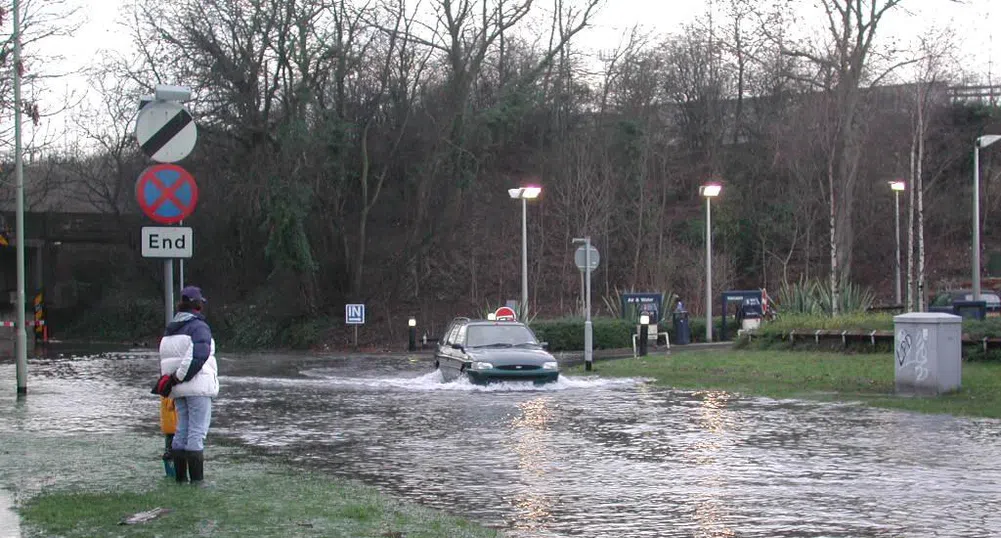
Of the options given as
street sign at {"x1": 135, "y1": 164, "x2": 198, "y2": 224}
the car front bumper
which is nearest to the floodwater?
the car front bumper

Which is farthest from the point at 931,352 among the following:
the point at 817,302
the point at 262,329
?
the point at 262,329

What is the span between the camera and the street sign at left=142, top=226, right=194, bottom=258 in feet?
36.0

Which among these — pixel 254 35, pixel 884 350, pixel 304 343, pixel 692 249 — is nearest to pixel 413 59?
pixel 254 35

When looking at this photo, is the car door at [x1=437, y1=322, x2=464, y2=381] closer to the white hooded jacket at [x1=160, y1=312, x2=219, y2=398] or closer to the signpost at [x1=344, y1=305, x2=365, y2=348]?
the white hooded jacket at [x1=160, y1=312, x2=219, y2=398]

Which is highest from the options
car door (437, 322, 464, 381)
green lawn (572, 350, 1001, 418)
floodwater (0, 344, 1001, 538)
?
car door (437, 322, 464, 381)

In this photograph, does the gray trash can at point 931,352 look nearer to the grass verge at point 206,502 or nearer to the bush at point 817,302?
the grass verge at point 206,502

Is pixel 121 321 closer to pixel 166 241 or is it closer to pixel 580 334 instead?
pixel 580 334

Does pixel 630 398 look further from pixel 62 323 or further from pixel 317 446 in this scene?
pixel 62 323

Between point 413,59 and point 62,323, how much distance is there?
87.6ft

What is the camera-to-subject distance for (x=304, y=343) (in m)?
47.9

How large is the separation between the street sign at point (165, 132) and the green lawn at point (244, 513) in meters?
3.03

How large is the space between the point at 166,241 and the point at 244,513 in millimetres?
2985

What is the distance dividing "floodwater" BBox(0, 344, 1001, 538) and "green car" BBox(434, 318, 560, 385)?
0.30 meters

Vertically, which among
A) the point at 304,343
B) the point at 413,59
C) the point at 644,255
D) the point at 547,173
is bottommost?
the point at 304,343
